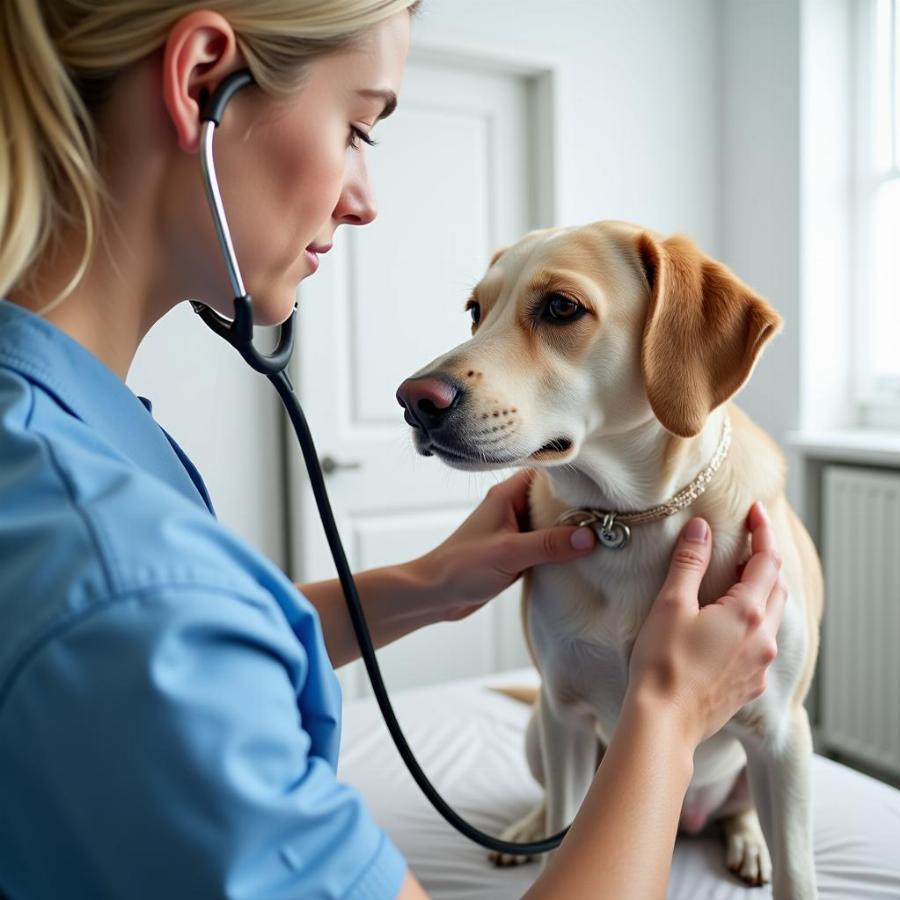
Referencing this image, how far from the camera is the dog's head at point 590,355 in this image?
0.96m

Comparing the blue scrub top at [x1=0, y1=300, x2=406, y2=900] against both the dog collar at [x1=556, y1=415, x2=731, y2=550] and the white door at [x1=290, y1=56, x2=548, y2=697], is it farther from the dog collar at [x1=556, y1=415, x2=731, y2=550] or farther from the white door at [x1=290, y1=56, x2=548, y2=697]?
the white door at [x1=290, y1=56, x2=548, y2=697]

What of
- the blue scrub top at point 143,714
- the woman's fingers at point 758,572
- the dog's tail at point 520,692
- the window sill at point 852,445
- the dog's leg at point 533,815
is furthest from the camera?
the window sill at point 852,445

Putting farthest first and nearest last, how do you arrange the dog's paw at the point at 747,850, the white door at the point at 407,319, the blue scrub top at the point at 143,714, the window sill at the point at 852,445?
1. the white door at the point at 407,319
2. the window sill at the point at 852,445
3. the dog's paw at the point at 747,850
4. the blue scrub top at the point at 143,714

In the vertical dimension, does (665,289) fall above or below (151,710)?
above

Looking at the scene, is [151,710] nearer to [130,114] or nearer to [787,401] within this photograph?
[130,114]

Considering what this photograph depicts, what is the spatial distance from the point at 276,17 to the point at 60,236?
214 mm

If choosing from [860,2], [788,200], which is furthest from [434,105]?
[860,2]

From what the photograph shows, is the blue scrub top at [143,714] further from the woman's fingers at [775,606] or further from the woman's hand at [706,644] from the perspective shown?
the woman's fingers at [775,606]

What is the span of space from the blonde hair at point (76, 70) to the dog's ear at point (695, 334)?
1.59ft

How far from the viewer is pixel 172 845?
42cm

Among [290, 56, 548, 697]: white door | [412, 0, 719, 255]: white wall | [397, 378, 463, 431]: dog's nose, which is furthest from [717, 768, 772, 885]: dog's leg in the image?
[412, 0, 719, 255]: white wall

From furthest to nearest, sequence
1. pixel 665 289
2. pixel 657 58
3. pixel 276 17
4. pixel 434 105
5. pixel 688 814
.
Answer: pixel 657 58, pixel 434 105, pixel 688 814, pixel 665 289, pixel 276 17

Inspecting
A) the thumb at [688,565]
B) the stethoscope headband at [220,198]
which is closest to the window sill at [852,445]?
the thumb at [688,565]

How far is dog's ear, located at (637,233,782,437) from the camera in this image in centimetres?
97
